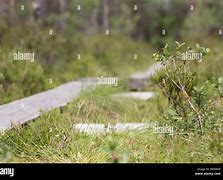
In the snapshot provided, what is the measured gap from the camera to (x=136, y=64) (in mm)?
12438

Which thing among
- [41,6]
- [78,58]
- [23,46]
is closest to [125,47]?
[41,6]

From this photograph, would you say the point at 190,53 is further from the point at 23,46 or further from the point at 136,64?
the point at 136,64

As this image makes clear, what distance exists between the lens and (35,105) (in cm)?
603

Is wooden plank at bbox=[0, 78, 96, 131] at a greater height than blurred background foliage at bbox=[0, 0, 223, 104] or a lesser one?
lesser

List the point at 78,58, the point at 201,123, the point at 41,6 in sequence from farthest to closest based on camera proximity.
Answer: the point at 41,6
the point at 78,58
the point at 201,123

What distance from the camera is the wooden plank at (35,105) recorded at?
198 inches

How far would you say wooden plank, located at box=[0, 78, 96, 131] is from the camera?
198 inches
